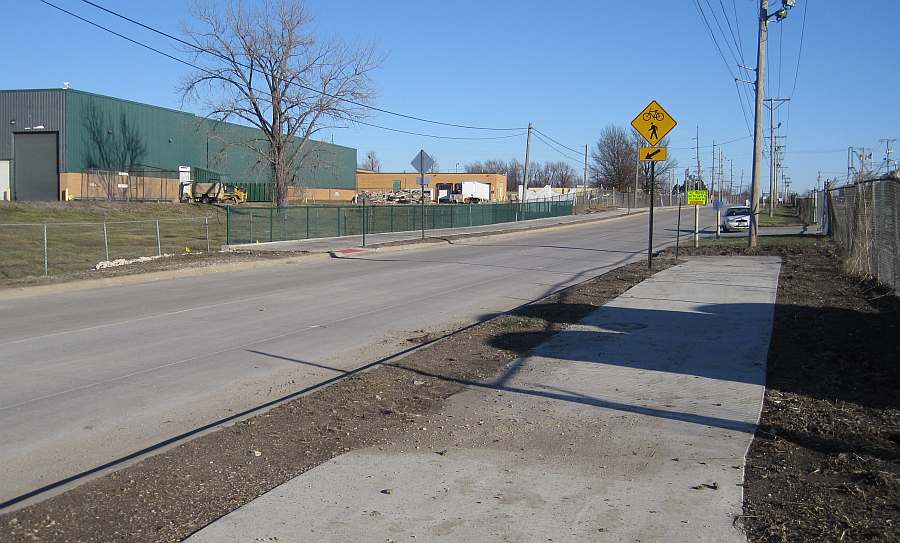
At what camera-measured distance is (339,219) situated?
4094cm

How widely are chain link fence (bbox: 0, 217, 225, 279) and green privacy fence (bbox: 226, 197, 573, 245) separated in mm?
1720

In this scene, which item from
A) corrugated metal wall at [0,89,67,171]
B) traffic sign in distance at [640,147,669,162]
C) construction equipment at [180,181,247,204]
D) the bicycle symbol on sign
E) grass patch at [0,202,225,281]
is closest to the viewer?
traffic sign in distance at [640,147,669,162]

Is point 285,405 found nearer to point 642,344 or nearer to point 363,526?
point 363,526

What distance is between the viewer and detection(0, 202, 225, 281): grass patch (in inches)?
1039

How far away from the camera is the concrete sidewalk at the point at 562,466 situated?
4859mm

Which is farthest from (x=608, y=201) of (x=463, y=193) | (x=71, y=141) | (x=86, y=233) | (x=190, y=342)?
(x=190, y=342)

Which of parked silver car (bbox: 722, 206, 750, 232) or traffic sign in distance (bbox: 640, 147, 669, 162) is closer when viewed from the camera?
traffic sign in distance (bbox: 640, 147, 669, 162)

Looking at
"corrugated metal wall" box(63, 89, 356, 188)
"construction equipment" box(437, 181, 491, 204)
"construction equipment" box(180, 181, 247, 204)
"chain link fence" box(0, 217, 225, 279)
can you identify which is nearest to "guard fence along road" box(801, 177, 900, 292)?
"chain link fence" box(0, 217, 225, 279)

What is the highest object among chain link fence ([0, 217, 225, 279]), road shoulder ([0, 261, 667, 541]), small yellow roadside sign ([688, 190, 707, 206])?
small yellow roadside sign ([688, 190, 707, 206])

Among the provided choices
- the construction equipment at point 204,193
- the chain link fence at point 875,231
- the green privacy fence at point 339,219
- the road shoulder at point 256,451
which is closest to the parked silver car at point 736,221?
the green privacy fence at point 339,219

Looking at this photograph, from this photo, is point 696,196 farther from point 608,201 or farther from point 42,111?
point 608,201

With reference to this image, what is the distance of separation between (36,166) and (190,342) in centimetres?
5791

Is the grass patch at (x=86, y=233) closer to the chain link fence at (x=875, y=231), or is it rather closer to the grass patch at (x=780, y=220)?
the chain link fence at (x=875, y=231)

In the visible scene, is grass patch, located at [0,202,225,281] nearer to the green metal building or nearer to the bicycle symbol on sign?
the green metal building
